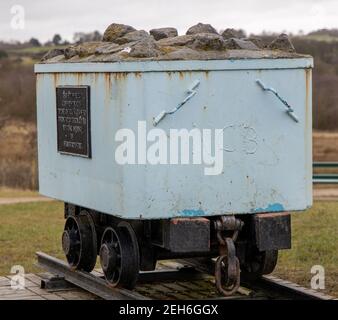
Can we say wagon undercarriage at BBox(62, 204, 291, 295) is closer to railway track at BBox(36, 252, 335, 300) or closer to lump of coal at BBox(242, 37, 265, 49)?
railway track at BBox(36, 252, 335, 300)

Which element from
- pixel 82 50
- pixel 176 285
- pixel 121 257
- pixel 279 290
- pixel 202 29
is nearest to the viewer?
pixel 121 257

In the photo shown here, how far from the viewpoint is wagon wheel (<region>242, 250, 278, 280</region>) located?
9250mm

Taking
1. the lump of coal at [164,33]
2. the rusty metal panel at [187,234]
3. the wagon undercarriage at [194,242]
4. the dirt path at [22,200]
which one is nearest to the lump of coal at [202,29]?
the lump of coal at [164,33]

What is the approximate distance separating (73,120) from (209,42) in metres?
1.57

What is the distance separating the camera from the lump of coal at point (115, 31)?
9.55 metres

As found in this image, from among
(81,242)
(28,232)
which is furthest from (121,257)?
(28,232)

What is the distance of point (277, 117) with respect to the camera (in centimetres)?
859

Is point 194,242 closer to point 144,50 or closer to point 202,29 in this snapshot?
point 144,50

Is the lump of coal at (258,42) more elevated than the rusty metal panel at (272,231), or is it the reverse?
the lump of coal at (258,42)

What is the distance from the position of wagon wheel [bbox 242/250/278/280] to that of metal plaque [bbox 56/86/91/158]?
1.92 m

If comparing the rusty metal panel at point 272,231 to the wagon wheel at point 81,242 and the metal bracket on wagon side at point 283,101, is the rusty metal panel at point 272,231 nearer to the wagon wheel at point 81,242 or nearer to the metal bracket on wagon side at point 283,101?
the metal bracket on wagon side at point 283,101

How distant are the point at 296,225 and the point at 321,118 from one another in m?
25.8

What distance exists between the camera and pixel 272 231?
859 centimetres

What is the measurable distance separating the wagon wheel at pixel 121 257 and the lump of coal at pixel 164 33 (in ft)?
6.77
